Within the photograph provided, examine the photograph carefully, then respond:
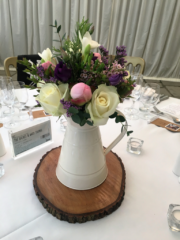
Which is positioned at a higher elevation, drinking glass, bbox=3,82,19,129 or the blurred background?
the blurred background

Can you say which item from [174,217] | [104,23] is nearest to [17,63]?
[174,217]

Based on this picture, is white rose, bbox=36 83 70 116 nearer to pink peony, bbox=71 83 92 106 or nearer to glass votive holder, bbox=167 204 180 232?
pink peony, bbox=71 83 92 106

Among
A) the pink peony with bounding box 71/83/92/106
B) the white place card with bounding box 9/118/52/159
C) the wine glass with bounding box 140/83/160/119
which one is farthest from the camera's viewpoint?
the wine glass with bounding box 140/83/160/119

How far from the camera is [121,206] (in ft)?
1.85

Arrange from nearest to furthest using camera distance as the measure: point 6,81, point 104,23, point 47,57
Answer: point 47,57
point 6,81
point 104,23

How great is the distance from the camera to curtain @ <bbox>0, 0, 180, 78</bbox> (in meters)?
3.04

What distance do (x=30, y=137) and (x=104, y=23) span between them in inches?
125

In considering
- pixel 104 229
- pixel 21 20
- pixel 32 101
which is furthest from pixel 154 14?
pixel 104 229

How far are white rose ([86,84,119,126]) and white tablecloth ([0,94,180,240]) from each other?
33 cm

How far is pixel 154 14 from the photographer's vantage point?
125 inches

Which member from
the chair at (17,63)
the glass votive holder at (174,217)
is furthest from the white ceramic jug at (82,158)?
the chair at (17,63)

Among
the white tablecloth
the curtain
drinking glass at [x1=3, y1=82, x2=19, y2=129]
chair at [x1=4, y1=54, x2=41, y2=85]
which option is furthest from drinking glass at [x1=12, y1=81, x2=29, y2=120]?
the curtain

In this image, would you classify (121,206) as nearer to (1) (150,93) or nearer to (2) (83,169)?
(2) (83,169)

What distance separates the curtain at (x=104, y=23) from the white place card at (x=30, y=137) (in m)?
2.65
